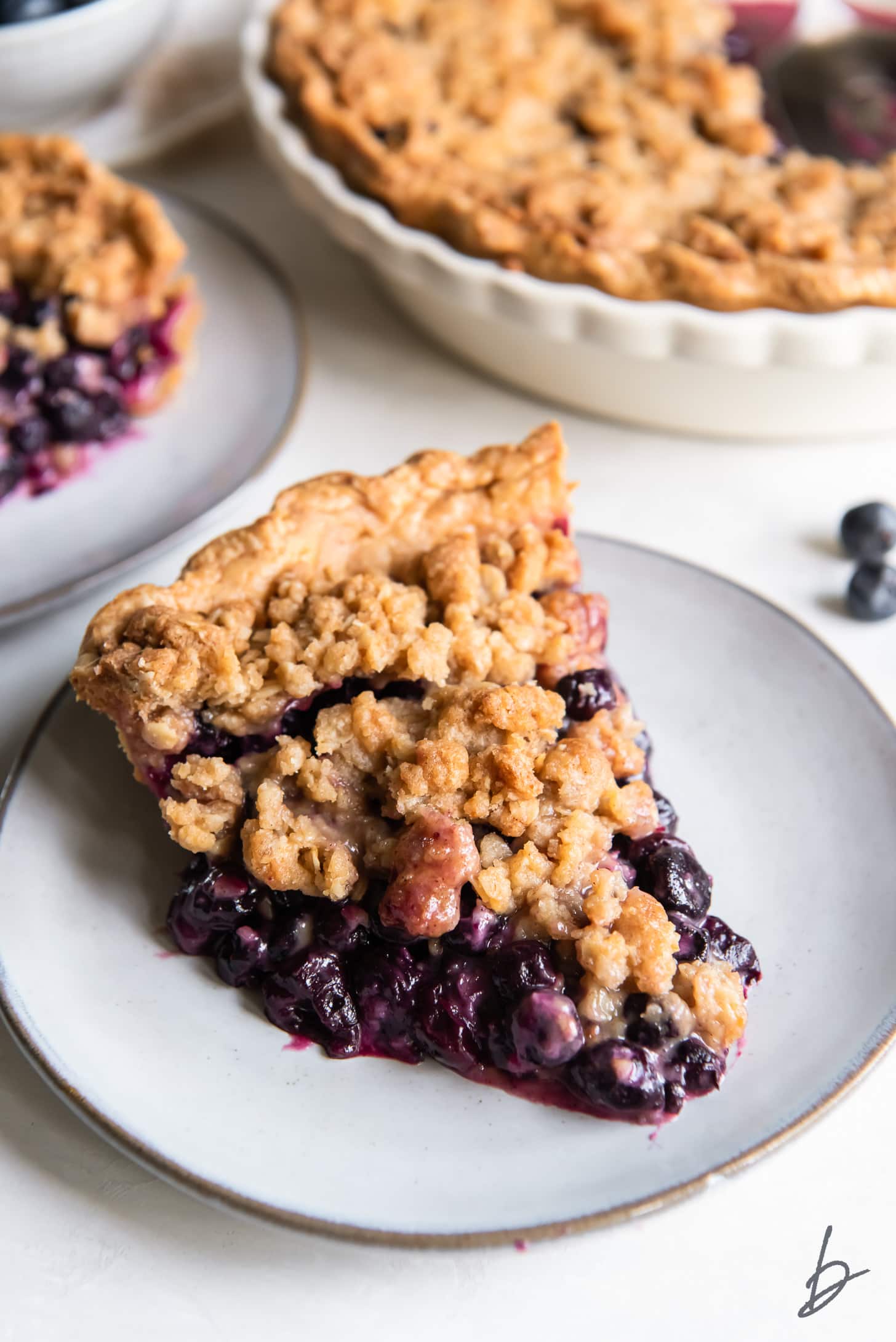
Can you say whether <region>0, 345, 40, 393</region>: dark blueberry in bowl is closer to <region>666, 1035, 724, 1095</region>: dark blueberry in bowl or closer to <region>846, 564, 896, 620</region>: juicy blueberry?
<region>846, 564, 896, 620</region>: juicy blueberry

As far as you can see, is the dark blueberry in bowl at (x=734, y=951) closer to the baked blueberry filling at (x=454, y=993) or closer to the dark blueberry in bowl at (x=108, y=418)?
the baked blueberry filling at (x=454, y=993)

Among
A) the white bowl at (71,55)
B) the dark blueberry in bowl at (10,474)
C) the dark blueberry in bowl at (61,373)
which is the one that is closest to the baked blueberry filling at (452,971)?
the dark blueberry in bowl at (10,474)

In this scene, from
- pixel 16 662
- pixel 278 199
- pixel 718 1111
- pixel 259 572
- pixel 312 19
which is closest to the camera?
pixel 718 1111

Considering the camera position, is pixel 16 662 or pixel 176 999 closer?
pixel 176 999

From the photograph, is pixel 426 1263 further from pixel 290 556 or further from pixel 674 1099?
pixel 290 556

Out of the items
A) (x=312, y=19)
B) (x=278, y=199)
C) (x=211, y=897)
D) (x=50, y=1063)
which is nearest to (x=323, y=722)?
(x=211, y=897)

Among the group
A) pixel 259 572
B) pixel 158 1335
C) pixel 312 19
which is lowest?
pixel 158 1335

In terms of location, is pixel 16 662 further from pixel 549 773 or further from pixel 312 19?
pixel 312 19

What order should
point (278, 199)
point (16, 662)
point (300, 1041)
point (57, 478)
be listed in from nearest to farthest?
1. point (300, 1041)
2. point (16, 662)
3. point (57, 478)
4. point (278, 199)
